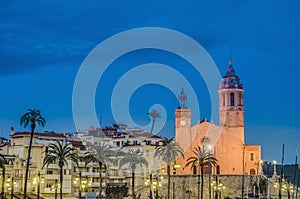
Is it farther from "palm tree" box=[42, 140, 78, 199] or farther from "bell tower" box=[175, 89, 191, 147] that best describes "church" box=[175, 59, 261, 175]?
"palm tree" box=[42, 140, 78, 199]

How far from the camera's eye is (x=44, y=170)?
9250cm

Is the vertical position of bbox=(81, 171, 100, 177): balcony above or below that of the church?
below

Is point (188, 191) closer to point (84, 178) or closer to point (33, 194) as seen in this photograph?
point (84, 178)

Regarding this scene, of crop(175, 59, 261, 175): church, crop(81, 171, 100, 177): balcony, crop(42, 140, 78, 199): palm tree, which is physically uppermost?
crop(175, 59, 261, 175): church

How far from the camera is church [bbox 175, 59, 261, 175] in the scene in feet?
363

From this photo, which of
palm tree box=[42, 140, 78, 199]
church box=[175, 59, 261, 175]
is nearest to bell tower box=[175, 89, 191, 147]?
church box=[175, 59, 261, 175]

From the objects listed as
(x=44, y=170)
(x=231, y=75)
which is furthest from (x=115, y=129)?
(x=44, y=170)

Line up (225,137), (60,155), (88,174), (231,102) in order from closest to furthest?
(60,155)
(88,174)
(225,137)
(231,102)

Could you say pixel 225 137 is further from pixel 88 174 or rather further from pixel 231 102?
pixel 88 174

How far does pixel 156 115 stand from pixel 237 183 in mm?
56662

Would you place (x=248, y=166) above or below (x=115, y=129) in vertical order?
below

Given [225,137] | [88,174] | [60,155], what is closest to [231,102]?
[225,137]

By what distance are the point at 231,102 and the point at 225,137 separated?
7.44 m

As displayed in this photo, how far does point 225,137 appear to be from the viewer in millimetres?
112875
